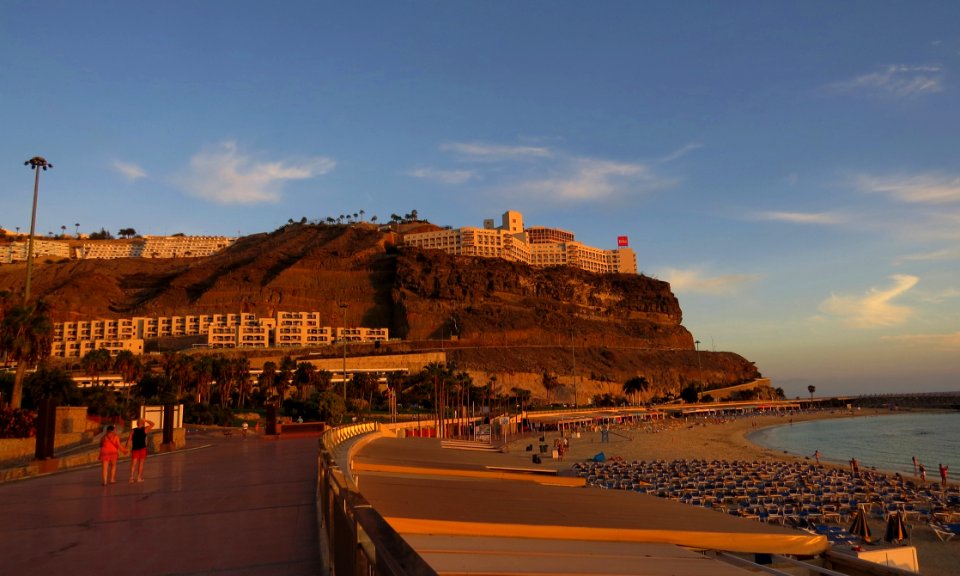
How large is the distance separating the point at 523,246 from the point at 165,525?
15902 cm

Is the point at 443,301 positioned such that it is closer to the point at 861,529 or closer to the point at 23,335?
the point at 23,335

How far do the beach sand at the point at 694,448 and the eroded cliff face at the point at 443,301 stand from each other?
102 ft

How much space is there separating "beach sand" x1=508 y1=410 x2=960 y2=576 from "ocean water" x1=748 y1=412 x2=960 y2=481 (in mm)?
3492

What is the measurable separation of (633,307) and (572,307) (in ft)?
62.1

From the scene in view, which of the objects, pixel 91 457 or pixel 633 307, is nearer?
pixel 91 457

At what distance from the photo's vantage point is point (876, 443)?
69812 millimetres

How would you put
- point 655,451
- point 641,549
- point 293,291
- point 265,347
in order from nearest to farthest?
point 641,549 < point 655,451 < point 265,347 < point 293,291

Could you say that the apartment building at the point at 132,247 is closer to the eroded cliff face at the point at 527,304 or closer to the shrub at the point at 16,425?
the eroded cliff face at the point at 527,304

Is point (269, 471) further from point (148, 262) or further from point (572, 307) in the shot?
point (148, 262)

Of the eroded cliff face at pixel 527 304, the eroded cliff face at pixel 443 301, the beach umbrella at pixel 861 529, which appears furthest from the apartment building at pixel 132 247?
the beach umbrella at pixel 861 529

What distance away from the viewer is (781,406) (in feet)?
452

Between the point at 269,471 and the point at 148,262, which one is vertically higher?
the point at 148,262

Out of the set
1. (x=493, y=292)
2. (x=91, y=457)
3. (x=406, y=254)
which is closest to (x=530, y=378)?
(x=493, y=292)

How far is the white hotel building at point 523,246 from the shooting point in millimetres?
154375
